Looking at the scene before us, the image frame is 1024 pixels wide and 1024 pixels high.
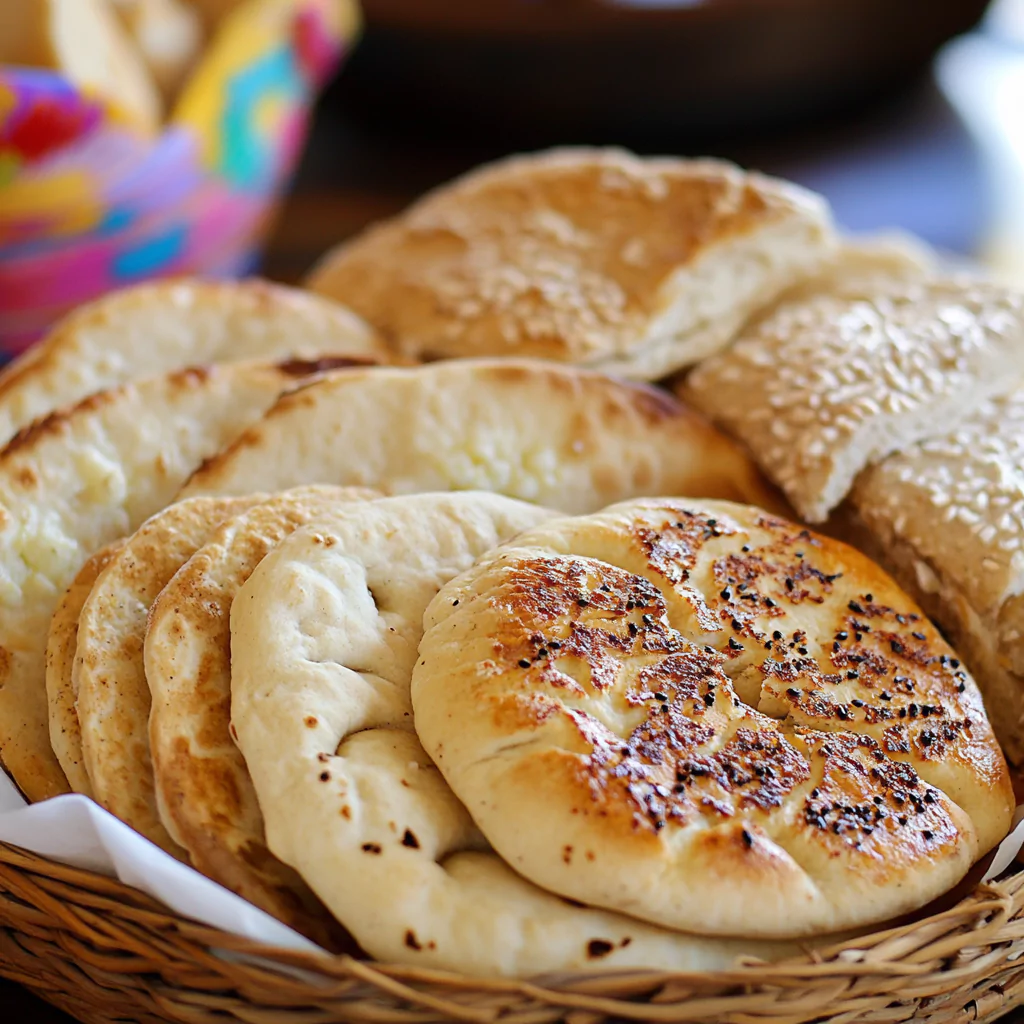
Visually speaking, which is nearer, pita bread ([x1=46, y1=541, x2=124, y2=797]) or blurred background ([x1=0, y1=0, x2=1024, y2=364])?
pita bread ([x1=46, y1=541, x2=124, y2=797])

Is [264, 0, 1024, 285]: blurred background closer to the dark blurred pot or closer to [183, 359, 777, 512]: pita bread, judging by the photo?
the dark blurred pot

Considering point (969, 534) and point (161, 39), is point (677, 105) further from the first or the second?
point (969, 534)

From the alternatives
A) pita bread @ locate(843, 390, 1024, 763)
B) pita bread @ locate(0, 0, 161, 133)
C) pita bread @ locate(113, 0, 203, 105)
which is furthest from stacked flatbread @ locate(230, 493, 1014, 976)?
pita bread @ locate(113, 0, 203, 105)

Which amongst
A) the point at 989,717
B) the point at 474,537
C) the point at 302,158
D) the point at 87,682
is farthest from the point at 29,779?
the point at 302,158

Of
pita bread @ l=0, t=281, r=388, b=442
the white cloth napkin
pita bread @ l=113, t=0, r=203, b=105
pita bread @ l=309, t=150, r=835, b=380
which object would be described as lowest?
the white cloth napkin

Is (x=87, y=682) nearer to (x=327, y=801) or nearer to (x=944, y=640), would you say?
(x=327, y=801)

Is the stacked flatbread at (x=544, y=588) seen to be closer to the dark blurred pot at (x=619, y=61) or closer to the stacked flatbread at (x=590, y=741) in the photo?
the stacked flatbread at (x=590, y=741)

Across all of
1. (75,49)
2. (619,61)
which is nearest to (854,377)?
(75,49)

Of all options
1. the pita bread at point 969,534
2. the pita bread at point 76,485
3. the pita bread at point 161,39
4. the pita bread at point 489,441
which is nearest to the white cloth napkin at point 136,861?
the pita bread at point 76,485
